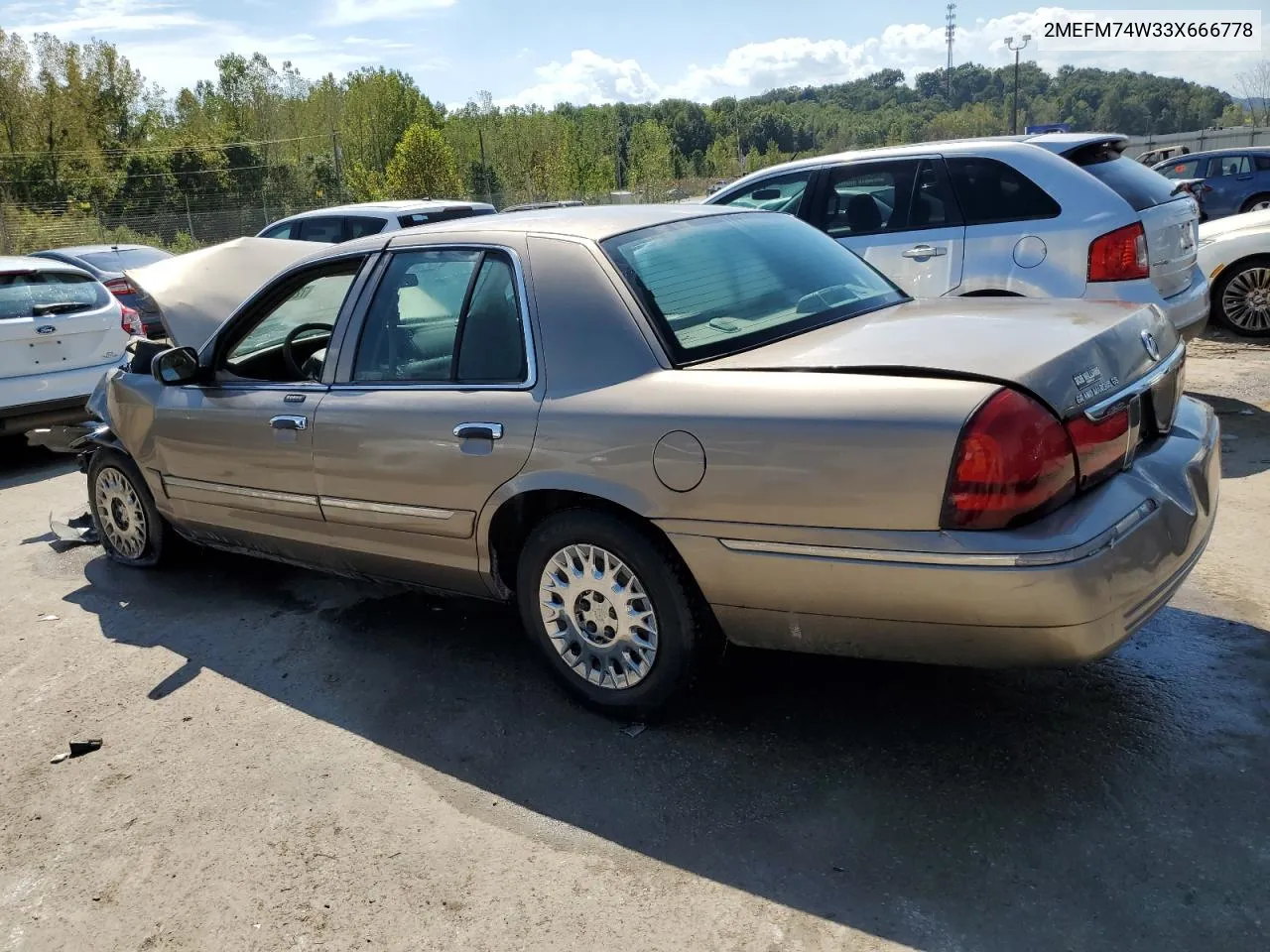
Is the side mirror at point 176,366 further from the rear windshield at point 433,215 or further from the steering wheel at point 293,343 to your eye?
the rear windshield at point 433,215

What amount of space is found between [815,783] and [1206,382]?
6.25 meters

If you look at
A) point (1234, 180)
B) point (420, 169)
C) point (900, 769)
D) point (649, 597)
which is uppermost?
point (420, 169)

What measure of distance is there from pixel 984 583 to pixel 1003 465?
0.99ft

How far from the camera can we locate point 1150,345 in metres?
3.29

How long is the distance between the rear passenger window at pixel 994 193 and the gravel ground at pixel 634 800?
2553mm

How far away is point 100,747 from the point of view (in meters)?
3.78

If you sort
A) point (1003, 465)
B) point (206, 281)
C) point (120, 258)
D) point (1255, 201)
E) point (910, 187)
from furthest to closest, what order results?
point (1255, 201)
point (120, 258)
point (910, 187)
point (206, 281)
point (1003, 465)

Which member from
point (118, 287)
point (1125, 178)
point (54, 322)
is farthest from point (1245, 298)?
point (118, 287)

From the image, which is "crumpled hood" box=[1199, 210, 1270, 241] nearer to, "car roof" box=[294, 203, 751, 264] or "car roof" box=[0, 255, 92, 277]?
"car roof" box=[294, 203, 751, 264]

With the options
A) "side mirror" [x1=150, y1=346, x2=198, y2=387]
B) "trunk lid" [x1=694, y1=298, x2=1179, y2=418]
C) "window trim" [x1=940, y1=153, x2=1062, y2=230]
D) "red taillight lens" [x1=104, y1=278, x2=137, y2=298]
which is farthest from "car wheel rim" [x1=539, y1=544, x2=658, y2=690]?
"red taillight lens" [x1=104, y1=278, x2=137, y2=298]

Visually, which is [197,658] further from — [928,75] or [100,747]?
[928,75]

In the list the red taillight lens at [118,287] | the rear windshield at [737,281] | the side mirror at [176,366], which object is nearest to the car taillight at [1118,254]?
the rear windshield at [737,281]

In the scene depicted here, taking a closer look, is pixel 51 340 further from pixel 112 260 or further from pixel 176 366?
pixel 112 260

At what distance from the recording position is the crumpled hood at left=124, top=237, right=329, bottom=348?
5727mm
